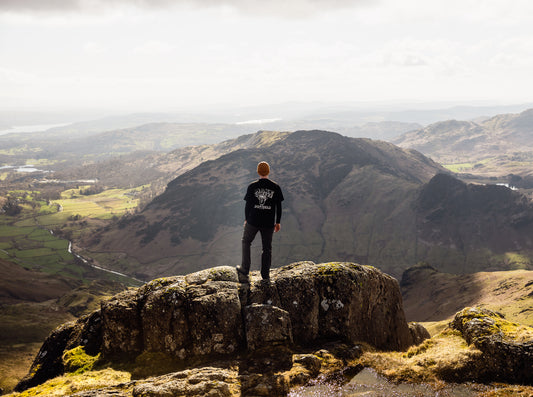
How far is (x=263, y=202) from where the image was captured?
1856 centimetres

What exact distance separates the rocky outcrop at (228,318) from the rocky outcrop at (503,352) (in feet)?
18.7

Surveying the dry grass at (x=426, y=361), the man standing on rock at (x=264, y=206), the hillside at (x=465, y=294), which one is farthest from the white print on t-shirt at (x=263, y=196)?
the hillside at (x=465, y=294)

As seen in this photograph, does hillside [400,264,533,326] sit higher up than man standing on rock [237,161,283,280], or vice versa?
man standing on rock [237,161,283,280]

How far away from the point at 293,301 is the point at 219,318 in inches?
164

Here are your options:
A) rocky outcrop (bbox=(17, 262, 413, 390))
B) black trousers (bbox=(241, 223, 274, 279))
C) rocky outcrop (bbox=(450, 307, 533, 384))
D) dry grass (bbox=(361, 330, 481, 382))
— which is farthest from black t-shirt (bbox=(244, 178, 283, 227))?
rocky outcrop (bbox=(450, 307, 533, 384))

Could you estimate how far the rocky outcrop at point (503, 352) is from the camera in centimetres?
1311

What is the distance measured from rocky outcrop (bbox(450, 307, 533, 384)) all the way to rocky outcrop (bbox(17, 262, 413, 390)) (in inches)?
225

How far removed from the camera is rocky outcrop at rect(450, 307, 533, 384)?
13.1 meters

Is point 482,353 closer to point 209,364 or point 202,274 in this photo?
point 209,364

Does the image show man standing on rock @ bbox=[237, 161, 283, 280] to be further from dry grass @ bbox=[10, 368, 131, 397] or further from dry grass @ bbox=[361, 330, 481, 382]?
dry grass @ bbox=[10, 368, 131, 397]

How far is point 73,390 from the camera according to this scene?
14.0 metres

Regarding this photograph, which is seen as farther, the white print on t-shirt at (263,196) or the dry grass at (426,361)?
the white print on t-shirt at (263,196)

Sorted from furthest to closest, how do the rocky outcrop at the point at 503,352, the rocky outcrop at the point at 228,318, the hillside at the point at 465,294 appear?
1. the hillside at the point at 465,294
2. the rocky outcrop at the point at 228,318
3. the rocky outcrop at the point at 503,352

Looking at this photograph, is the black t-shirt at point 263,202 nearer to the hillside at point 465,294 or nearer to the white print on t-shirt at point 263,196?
the white print on t-shirt at point 263,196
